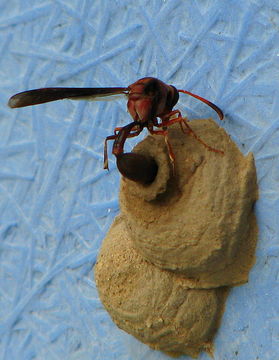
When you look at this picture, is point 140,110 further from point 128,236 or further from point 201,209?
point 128,236

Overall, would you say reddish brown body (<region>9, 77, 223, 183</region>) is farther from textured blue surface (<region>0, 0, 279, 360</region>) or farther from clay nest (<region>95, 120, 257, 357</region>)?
textured blue surface (<region>0, 0, 279, 360</region>)

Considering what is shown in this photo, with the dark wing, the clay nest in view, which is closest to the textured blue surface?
the clay nest

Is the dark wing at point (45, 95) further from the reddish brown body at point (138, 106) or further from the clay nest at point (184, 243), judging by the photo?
the clay nest at point (184, 243)

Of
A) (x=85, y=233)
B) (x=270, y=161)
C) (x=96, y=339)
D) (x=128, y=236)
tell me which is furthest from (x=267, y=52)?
(x=96, y=339)

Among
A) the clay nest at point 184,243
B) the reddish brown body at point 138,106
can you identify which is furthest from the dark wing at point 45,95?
the clay nest at point 184,243

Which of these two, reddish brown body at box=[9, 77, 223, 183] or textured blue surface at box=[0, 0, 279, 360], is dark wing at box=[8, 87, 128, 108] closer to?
reddish brown body at box=[9, 77, 223, 183]

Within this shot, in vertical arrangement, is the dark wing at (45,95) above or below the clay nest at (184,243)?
above

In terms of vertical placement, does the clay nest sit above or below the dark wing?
below
